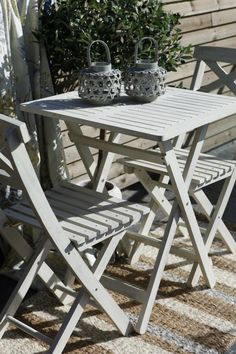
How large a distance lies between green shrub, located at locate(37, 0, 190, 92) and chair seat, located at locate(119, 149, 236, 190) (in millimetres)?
475

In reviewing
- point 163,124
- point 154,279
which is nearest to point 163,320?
point 154,279

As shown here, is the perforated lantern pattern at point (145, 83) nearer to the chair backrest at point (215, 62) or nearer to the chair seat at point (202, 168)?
the chair seat at point (202, 168)

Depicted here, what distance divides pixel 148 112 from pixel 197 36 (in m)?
2.09

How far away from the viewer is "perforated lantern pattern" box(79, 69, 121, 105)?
2.66 meters

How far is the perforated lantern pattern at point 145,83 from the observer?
8.82 feet

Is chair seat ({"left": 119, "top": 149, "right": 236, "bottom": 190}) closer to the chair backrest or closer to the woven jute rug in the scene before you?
the chair backrest

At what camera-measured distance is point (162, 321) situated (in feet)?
9.21

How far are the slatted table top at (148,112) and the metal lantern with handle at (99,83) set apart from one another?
0.14ft

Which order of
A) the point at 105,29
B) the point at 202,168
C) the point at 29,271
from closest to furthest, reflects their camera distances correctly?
the point at 29,271, the point at 105,29, the point at 202,168

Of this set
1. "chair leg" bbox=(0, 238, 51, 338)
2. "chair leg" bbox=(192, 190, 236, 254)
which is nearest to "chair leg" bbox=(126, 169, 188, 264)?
"chair leg" bbox=(192, 190, 236, 254)

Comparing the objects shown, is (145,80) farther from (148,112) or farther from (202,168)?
(202,168)

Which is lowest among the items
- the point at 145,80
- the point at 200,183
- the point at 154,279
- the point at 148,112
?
the point at 154,279

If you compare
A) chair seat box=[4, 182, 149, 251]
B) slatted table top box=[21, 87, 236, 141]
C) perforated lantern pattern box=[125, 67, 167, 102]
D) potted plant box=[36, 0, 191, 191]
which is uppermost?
potted plant box=[36, 0, 191, 191]

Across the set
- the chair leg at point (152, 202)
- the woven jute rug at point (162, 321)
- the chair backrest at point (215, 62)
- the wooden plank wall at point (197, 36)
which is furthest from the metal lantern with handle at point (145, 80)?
the wooden plank wall at point (197, 36)
